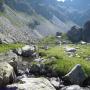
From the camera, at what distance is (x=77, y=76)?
52.9 meters

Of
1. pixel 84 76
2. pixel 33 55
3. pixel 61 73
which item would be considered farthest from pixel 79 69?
pixel 33 55

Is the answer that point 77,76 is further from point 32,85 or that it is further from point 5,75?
point 5,75

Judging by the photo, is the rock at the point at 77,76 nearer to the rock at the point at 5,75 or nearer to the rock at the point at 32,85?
the rock at the point at 32,85

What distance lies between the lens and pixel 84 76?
176 ft

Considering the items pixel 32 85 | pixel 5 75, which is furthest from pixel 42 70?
pixel 32 85

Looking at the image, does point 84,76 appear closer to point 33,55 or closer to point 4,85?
point 4,85

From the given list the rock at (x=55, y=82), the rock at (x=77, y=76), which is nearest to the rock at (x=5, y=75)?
the rock at (x=55, y=82)

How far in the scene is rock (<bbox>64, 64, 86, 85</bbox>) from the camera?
171ft

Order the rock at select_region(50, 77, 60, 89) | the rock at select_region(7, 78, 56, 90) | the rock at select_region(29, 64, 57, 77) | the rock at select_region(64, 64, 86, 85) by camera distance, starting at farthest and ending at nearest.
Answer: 1. the rock at select_region(29, 64, 57, 77)
2. the rock at select_region(64, 64, 86, 85)
3. the rock at select_region(50, 77, 60, 89)
4. the rock at select_region(7, 78, 56, 90)

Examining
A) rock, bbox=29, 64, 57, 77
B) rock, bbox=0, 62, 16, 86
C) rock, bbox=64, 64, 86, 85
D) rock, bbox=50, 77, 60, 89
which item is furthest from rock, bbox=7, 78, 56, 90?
rock, bbox=29, 64, 57, 77

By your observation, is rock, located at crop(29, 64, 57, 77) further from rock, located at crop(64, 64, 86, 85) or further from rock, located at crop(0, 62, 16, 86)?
rock, located at crop(0, 62, 16, 86)

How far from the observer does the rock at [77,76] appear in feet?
171

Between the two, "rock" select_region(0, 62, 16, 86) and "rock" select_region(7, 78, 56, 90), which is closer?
"rock" select_region(7, 78, 56, 90)

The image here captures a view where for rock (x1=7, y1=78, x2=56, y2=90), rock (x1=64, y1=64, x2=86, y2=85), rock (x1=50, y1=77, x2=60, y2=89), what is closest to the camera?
rock (x1=7, y1=78, x2=56, y2=90)
